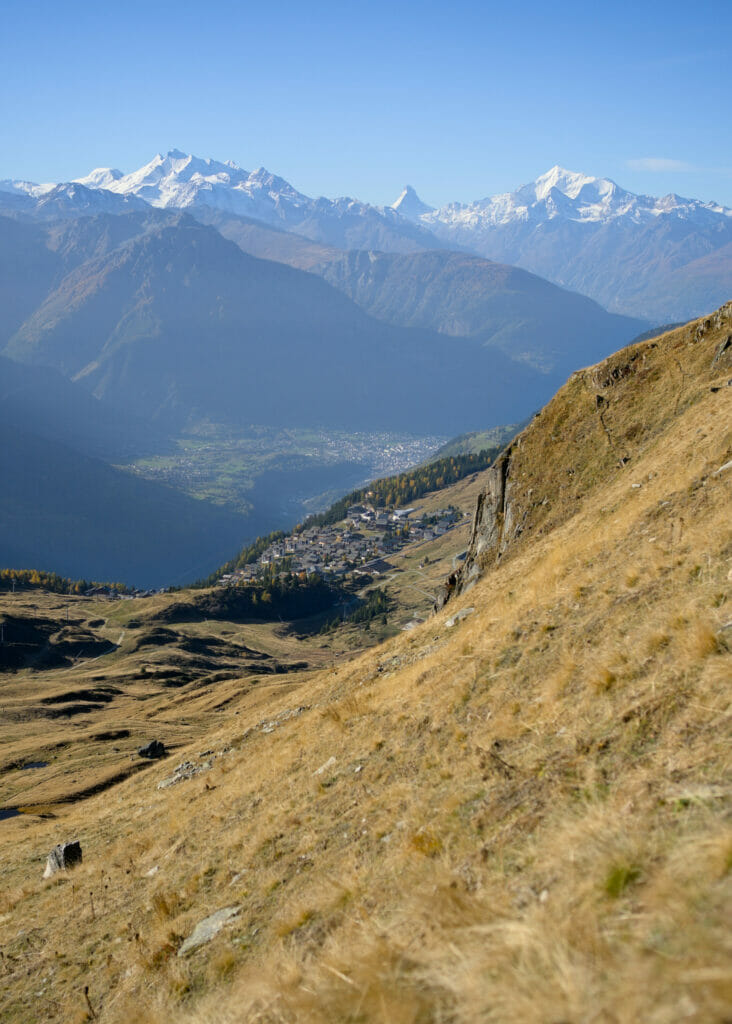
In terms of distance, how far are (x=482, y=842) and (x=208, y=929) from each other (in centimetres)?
558

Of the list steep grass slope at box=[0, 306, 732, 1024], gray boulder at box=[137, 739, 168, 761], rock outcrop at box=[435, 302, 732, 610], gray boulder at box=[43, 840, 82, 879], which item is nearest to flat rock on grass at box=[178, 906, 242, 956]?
steep grass slope at box=[0, 306, 732, 1024]

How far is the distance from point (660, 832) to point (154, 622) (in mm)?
163415

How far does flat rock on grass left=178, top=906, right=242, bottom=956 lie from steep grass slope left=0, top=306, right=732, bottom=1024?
5.3 inches

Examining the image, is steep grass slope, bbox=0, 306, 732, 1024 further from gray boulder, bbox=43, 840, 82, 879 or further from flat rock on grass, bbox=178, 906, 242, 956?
gray boulder, bbox=43, 840, 82, 879

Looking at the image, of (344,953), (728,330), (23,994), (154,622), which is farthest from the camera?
(154,622)

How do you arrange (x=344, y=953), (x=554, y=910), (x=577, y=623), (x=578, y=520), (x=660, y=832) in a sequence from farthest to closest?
(x=578, y=520) → (x=577, y=623) → (x=344, y=953) → (x=660, y=832) → (x=554, y=910)

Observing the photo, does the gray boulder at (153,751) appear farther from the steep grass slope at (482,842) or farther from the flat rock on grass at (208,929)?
the flat rock on grass at (208,929)

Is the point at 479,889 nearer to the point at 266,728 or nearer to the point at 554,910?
the point at 554,910

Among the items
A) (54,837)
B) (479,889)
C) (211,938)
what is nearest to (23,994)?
(211,938)

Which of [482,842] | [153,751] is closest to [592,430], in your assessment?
[482,842]

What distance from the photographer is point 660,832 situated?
6.40 metres

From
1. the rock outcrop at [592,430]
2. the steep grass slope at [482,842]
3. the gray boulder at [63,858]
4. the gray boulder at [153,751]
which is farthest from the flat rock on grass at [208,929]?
the gray boulder at [153,751]

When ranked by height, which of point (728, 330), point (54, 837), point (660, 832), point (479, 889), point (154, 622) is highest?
point (728, 330)

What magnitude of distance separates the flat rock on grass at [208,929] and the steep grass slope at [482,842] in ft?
0.44
